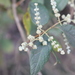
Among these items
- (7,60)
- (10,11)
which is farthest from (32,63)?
(7,60)

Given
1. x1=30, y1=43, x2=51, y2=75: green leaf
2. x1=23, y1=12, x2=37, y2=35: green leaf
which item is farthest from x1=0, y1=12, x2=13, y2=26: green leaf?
x1=30, y1=43, x2=51, y2=75: green leaf

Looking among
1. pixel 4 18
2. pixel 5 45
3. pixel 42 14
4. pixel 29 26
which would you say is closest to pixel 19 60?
pixel 5 45

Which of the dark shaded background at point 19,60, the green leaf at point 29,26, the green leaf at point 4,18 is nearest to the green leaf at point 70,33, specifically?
the green leaf at point 29,26

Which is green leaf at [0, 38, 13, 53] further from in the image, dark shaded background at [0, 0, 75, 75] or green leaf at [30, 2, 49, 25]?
green leaf at [30, 2, 49, 25]

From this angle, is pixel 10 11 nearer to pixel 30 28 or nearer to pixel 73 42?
pixel 30 28

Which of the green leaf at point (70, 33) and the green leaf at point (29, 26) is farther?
the green leaf at point (29, 26)

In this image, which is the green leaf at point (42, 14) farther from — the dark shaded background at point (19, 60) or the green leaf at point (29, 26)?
the dark shaded background at point (19, 60)

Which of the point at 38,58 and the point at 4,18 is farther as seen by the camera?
the point at 4,18

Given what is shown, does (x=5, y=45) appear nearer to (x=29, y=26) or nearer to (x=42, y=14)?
(x=29, y=26)

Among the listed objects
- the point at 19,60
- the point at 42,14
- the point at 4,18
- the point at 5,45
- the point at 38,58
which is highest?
the point at 4,18
